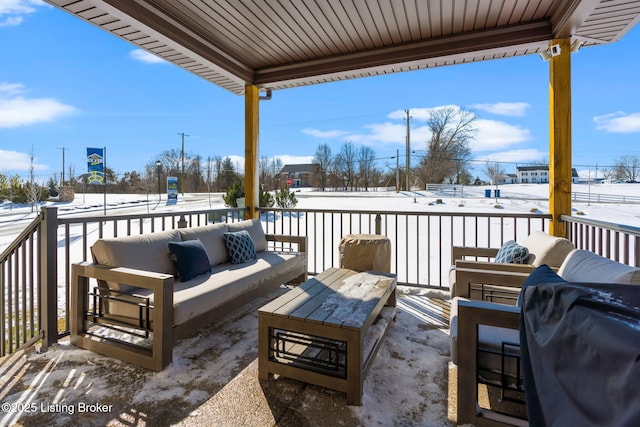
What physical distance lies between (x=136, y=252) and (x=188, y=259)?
1.25 ft

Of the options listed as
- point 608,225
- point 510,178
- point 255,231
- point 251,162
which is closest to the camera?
point 608,225

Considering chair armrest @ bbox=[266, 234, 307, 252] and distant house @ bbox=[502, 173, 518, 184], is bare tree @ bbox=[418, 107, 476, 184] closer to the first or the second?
distant house @ bbox=[502, 173, 518, 184]

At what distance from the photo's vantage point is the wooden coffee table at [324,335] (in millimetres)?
1691

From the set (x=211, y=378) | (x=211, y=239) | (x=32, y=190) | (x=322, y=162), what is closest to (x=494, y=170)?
(x=322, y=162)

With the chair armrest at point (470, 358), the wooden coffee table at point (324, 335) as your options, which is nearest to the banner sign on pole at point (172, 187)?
the wooden coffee table at point (324, 335)

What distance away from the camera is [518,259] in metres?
2.55

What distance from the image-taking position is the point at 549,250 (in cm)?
240

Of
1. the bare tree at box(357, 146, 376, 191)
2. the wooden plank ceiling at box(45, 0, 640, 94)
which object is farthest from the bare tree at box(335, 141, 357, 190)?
the wooden plank ceiling at box(45, 0, 640, 94)

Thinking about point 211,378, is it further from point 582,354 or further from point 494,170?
point 494,170

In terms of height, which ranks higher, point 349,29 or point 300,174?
point 300,174

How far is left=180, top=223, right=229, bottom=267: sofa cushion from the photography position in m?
3.05

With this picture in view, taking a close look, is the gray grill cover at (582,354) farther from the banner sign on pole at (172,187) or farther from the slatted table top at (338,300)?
the banner sign on pole at (172,187)

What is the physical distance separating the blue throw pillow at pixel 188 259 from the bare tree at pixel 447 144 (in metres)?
17.3

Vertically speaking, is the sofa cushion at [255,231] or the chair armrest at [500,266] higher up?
the sofa cushion at [255,231]
